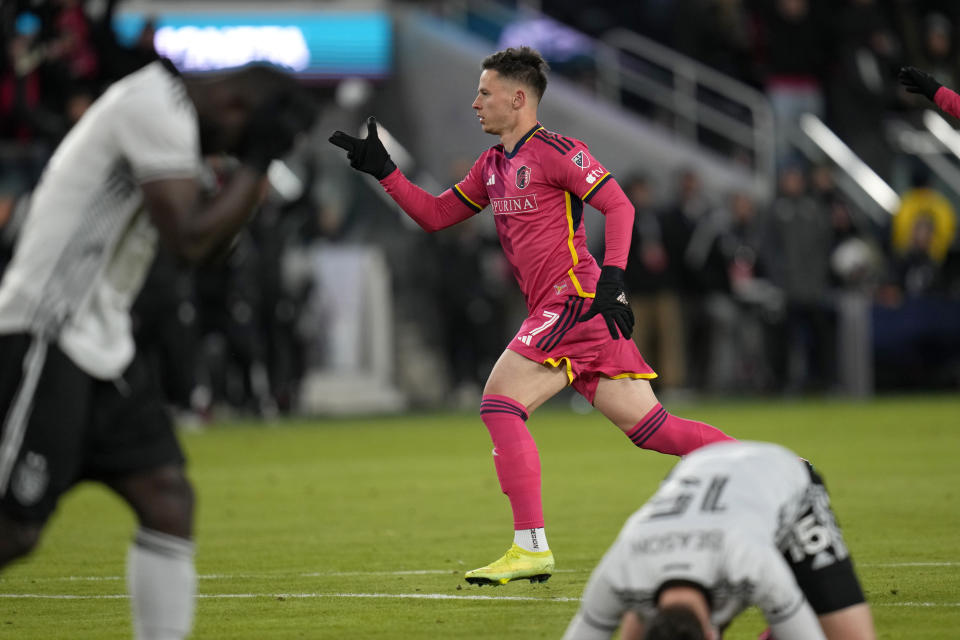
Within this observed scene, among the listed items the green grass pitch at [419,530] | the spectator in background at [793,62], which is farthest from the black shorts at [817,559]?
the spectator in background at [793,62]

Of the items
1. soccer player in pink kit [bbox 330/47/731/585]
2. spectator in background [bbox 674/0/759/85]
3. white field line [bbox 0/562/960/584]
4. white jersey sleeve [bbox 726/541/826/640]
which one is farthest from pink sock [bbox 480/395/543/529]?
spectator in background [bbox 674/0/759/85]

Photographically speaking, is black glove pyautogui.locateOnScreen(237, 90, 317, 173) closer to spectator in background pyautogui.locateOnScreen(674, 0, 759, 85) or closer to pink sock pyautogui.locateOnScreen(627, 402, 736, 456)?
pink sock pyautogui.locateOnScreen(627, 402, 736, 456)

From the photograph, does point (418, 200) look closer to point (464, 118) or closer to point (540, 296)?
point (540, 296)

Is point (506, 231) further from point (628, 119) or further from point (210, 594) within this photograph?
point (628, 119)

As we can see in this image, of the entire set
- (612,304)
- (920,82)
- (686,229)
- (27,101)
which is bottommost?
(612,304)

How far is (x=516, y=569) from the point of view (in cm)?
713

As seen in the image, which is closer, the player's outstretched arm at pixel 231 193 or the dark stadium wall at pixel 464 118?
the player's outstretched arm at pixel 231 193

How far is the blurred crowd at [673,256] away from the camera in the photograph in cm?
1908

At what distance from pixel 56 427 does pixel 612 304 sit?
3.12 m

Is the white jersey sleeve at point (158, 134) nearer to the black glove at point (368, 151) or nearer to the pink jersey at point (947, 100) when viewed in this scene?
the black glove at point (368, 151)

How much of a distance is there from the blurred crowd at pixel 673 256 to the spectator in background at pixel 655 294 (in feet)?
0.08

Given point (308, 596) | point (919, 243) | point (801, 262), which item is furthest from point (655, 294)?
point (308, 596)

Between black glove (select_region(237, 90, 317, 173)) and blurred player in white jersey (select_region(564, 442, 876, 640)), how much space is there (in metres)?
1.48

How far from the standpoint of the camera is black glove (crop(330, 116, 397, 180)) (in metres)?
7.48
